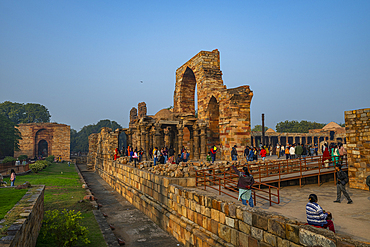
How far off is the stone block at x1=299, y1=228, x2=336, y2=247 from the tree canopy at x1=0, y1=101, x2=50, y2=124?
80.0m

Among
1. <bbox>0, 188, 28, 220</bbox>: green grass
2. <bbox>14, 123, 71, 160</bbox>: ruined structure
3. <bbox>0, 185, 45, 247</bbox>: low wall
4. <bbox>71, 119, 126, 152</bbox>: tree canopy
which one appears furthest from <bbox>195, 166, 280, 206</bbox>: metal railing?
<bbox>71, 119, 126, 152</bbox>: tree canopy

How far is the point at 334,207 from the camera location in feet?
23.3

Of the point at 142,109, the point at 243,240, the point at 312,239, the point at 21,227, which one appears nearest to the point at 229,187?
the point at 243,240

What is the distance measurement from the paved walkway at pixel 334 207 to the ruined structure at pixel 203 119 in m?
9.30

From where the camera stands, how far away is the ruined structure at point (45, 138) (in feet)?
145

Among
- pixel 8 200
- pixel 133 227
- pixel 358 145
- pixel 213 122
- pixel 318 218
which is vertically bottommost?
pixel 133 227

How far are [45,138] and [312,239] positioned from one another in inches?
1973

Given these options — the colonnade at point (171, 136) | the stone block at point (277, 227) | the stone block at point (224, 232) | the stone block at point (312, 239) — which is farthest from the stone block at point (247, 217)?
the colonnade at point (171, 136)

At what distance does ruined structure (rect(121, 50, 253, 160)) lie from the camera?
19.2 meters

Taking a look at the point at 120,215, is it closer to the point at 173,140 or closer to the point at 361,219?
the point at 361,219

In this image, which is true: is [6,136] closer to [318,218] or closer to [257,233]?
[257,233]

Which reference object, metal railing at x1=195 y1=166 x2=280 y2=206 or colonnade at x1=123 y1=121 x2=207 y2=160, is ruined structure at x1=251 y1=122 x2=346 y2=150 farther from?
metal railing at x1=195 y1=166 x2=280 y2=206

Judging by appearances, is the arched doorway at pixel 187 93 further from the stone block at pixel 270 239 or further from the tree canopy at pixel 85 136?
the tree canopy at pixel 85 136

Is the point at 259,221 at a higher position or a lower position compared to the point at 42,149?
higher
